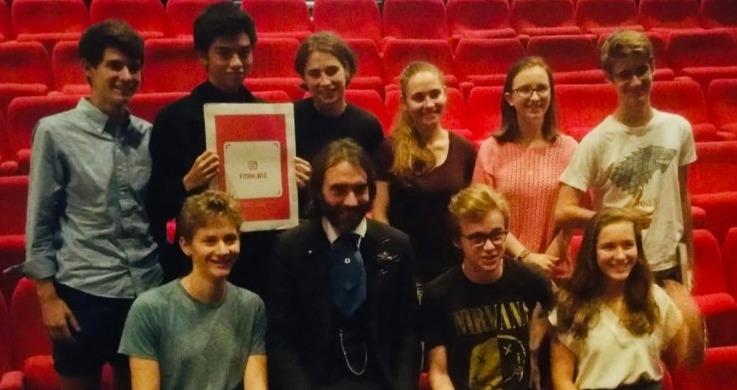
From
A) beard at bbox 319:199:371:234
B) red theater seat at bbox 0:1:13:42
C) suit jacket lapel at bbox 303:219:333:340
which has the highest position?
red theater seat at bbox 0:1:13:42

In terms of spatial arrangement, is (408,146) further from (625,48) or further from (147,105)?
(147,105)

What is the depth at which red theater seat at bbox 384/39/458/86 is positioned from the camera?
3.41 metres

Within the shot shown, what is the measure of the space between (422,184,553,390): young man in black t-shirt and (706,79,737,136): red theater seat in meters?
2.04

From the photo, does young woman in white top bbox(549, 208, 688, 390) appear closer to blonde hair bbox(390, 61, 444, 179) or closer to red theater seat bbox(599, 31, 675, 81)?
blonde hair bbox(390, 61, 444, 179)

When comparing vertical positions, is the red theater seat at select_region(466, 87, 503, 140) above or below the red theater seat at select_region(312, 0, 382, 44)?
below

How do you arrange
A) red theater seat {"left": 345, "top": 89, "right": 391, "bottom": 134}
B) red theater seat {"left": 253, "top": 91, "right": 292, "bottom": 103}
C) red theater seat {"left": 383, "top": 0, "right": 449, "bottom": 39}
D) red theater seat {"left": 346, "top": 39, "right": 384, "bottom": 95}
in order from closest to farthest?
red theater seat {"left": 253, "top": 91, "right": 292, "bottom": 103} < red theater seat {"left": 345, "top": 89, "right": 391, "bottom": 134} < red theater seat {"left": 346, "top": 39, "right": 384, "bottom": 95} < red theater seat {"left": 383, "top": 0, "right": 449, "bottom": 39}

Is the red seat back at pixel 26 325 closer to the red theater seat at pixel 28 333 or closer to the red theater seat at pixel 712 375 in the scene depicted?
the red theater seat at pixel 28 333

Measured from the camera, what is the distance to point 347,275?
1533 millimetres

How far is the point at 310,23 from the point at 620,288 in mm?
2502

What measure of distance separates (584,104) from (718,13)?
1.57m

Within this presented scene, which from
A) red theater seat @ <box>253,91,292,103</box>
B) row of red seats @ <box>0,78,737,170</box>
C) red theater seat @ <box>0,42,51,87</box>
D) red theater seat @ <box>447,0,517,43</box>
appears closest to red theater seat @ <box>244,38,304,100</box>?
row of red seats @ <box>0,78,737,170</box>

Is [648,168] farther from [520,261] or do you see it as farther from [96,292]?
[96,292]

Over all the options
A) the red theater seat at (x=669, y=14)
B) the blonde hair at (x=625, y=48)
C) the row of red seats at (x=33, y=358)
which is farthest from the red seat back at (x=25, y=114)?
the red theater seat at (x=669, y=14)

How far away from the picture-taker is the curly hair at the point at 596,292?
1584mm
